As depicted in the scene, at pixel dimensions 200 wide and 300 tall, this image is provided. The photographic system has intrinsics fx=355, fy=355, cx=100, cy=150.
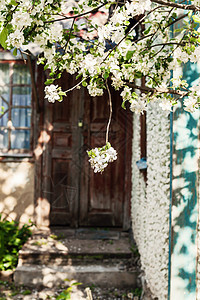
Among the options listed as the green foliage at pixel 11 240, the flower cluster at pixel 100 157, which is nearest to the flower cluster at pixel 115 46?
the flower cluster at pixel 100 157

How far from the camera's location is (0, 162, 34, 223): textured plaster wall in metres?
5.31

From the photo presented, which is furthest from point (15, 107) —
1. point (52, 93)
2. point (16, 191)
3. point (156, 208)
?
point (52, 93)

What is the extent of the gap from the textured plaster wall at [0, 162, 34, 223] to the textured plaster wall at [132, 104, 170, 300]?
76.1 inches

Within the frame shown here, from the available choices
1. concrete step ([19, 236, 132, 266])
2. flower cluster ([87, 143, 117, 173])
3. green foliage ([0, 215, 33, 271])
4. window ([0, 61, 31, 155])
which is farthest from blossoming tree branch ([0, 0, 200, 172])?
window ([0, 61, 31, 155])

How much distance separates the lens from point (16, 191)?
17.5ft

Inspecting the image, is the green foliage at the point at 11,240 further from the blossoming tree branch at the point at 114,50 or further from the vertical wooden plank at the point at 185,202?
the blossoming tree branch at the point at 114,50

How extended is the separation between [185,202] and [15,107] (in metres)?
3.65

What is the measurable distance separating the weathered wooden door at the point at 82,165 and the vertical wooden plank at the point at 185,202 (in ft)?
9.09

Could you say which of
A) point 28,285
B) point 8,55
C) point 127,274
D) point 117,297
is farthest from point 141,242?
point 8,55

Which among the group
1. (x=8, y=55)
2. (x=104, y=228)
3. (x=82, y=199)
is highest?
(x=8, y=55)

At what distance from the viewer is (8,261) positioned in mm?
4465

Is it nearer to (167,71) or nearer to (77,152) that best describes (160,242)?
(167,71)

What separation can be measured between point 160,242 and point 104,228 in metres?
2.40

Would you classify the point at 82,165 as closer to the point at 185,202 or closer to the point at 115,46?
the point at 185,202
